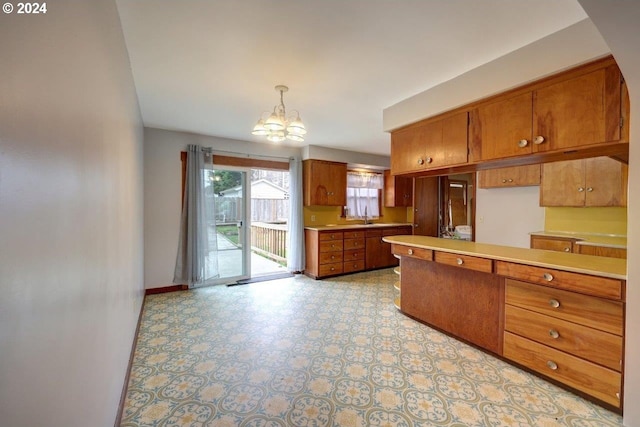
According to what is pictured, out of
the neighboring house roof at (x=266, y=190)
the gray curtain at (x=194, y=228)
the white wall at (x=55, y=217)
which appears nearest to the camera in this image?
the white wall at (x=55, y=217)

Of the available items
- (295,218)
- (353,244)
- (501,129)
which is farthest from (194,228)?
(501,129)

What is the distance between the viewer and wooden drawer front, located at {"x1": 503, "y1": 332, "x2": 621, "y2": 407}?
1728 mm

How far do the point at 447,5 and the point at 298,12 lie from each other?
0.87m

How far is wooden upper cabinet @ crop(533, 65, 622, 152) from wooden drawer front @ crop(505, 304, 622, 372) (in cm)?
124

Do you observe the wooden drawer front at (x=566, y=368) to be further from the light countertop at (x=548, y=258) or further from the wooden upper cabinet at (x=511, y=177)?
the wooden upper cabinet at (x=511, y=177)

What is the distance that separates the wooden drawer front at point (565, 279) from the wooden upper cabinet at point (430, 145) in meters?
1.00

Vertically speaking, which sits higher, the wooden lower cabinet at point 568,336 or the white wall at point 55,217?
the white wall at point 55,217

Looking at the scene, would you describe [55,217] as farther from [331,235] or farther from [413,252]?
[331,235]

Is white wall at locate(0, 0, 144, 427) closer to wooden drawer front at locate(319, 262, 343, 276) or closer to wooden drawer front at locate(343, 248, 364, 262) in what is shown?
wooden drawer front at locate(319, 262, 343, 276)

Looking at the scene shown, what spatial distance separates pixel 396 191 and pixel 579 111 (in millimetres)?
4451

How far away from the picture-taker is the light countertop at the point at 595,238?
3134 millimetres

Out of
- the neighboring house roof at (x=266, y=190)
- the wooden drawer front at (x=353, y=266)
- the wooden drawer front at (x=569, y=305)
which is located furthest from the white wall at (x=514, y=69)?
the neighboring house roof at (x=266, y=190)

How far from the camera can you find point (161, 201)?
13.5ft

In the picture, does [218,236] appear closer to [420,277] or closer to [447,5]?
[420,277]
